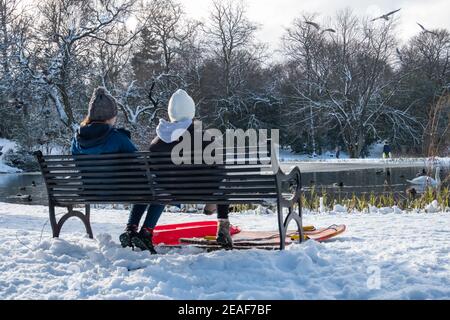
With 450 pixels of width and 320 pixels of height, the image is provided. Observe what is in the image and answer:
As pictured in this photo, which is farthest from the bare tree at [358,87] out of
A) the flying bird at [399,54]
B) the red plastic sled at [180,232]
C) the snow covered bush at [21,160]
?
the red plastic sled at [180,232]

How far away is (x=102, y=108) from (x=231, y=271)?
1.95 meters

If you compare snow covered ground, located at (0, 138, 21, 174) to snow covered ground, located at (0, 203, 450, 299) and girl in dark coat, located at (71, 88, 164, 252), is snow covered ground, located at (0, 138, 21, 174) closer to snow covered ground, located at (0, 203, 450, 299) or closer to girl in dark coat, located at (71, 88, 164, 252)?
snow covered ground, located at (0, 203, 450, 299)

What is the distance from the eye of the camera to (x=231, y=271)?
149 inches

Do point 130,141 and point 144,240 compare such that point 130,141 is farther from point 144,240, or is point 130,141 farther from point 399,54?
point 399,54

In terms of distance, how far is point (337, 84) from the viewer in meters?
43.9

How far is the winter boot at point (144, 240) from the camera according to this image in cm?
449

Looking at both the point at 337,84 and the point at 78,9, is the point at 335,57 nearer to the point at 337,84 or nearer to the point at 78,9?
the point at 337,84

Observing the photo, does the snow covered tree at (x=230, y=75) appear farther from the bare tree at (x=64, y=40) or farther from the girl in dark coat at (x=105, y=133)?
the girl in dark coat at (x=105, y=133)

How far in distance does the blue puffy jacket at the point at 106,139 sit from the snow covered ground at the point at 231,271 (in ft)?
2.63

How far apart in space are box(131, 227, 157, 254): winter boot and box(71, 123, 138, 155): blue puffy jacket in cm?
74

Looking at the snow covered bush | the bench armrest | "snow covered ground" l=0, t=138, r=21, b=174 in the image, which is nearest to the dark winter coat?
the bench armrest

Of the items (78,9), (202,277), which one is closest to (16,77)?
(78,9)

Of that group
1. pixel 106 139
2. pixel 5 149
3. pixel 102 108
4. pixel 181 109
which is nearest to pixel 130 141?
pixel 106 139
